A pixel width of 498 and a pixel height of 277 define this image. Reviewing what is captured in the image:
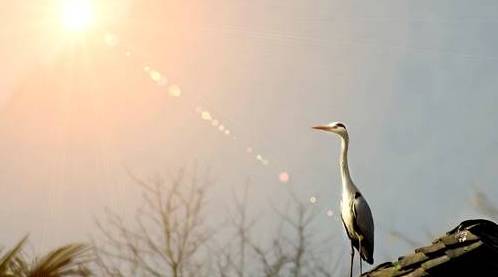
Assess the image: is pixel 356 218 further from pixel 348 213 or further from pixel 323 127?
pixel 323 127

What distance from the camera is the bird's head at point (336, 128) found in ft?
32.4

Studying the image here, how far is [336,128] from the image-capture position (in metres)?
9.95

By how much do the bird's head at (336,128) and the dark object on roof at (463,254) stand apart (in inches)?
215

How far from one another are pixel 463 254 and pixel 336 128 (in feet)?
19.2

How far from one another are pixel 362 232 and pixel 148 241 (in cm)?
1060

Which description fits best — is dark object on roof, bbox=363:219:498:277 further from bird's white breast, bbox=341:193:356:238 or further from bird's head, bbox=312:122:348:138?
bird's head, bbox=312:122:348:138

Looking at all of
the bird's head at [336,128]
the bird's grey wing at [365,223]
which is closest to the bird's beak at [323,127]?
the bird's head at [336,128]

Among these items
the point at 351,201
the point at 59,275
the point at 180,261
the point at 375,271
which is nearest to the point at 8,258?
the point at 59,275

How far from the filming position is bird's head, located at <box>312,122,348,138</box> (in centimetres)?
989

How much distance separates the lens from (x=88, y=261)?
21.2 feet

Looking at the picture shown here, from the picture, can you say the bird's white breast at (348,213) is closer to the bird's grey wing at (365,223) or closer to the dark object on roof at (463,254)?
the bird's grey wing at (365,223)

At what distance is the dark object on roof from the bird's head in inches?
215

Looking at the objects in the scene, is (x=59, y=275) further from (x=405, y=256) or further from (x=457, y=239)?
(x=457, y=239)

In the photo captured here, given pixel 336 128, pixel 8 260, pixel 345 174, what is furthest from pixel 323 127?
pixel 8 260
